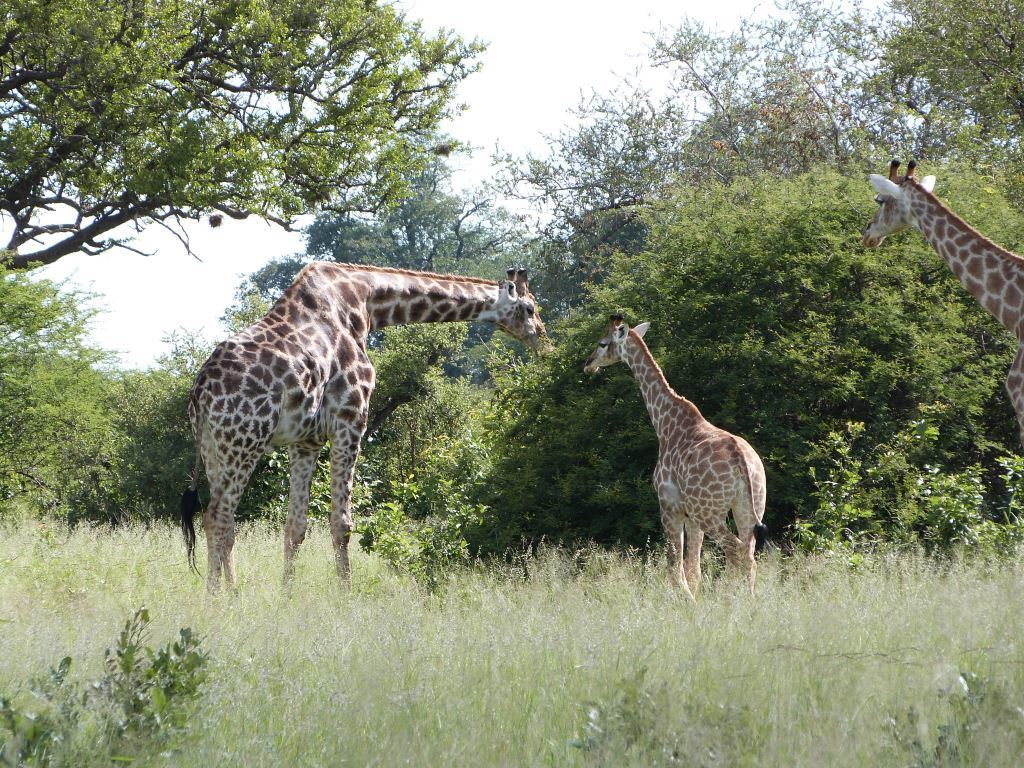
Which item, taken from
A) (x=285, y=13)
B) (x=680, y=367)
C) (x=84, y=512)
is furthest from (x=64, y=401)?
(x=680, y=367)

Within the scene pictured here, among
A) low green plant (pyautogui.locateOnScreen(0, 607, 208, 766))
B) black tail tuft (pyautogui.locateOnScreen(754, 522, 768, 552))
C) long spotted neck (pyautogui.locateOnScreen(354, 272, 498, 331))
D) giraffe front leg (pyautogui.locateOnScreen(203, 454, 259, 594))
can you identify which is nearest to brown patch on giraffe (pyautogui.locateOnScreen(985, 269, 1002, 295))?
black tail tuft (pyautogui.locateOnScreen(754, 522, 768, 552))

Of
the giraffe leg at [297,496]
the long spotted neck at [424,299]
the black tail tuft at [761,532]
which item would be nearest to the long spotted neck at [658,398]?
the black tail tuft at [761,532]

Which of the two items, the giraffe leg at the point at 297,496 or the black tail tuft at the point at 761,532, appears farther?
the giraffe leg at the point at 297,496

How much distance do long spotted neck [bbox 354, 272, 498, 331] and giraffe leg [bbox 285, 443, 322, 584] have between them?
1445 mm

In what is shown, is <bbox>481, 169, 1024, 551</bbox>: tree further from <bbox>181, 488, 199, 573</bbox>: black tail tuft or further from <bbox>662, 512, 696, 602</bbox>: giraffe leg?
<bbox>181, 488, 199, 573</bbox>: black tail tuft

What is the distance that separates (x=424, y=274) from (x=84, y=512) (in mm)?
10908

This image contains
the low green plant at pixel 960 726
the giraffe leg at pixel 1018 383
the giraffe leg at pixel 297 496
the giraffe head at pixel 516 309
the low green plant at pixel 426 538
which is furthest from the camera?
the giraffe head at pixel 516 309

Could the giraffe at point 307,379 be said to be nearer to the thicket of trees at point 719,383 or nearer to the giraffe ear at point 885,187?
Answer: the thicket of trees at point 719,383

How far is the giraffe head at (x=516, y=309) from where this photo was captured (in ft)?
37.8

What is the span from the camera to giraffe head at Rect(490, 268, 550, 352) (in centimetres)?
1152

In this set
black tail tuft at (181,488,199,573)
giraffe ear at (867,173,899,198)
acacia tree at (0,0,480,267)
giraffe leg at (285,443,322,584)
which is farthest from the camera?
acacia tree at (0,0,480,267)

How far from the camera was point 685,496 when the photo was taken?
28.8 ft

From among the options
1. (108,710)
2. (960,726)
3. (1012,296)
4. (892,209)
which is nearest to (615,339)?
(892,209)

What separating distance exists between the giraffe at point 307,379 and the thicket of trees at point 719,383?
4.04 feet
